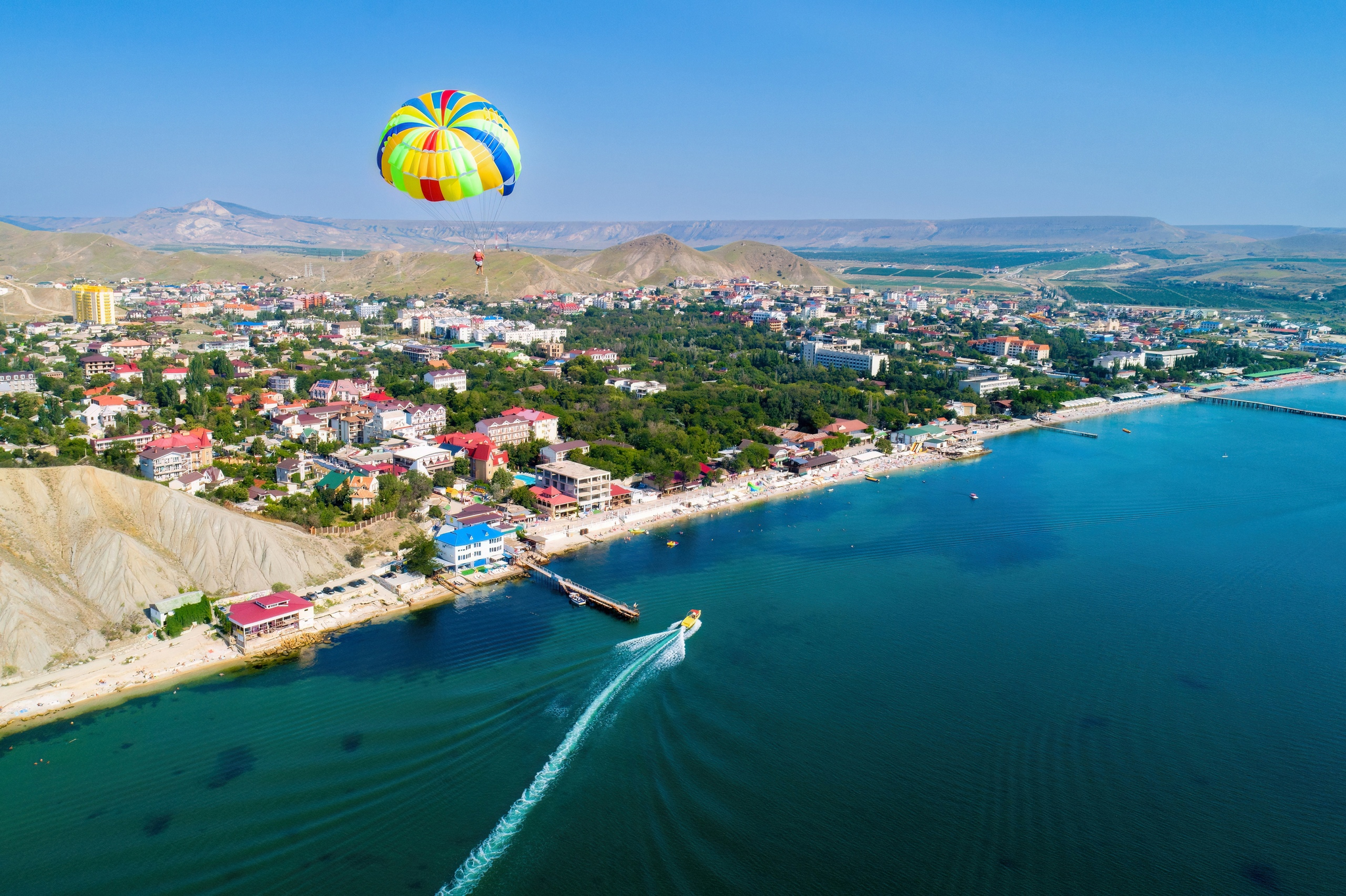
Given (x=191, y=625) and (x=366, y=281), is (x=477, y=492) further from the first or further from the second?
(x=366, y=281)

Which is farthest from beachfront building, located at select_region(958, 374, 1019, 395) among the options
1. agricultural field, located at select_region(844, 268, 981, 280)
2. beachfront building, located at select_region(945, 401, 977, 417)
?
agricultural field, located at select_region(844, 268, 981, 280)

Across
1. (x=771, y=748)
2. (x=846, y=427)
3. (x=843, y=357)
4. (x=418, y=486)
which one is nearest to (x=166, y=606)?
(x=418, y=486)

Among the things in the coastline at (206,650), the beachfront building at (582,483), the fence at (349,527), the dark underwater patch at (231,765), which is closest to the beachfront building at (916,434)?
the coastline at (206,650)

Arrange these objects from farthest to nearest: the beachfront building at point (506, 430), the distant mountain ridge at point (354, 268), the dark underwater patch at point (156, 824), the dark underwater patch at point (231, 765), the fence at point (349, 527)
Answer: the distant mountain ridge at point (354, 268) → the beachfront building at point (506, 430) → the fence at point (349, 527) → the dark underwater patch at point (231, 765) → the dark underwater patch at point (156, 824)

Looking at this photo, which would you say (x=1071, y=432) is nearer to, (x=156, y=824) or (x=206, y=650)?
(x=206, y=650)

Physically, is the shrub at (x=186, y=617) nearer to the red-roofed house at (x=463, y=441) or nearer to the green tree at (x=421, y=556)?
the green tree at (x=421, y=556)

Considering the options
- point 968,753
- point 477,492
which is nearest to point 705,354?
point 477,492

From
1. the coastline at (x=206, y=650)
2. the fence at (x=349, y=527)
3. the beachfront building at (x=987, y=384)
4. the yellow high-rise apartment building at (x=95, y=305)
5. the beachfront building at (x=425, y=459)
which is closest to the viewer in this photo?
the coastline at (x=206, y=650)
